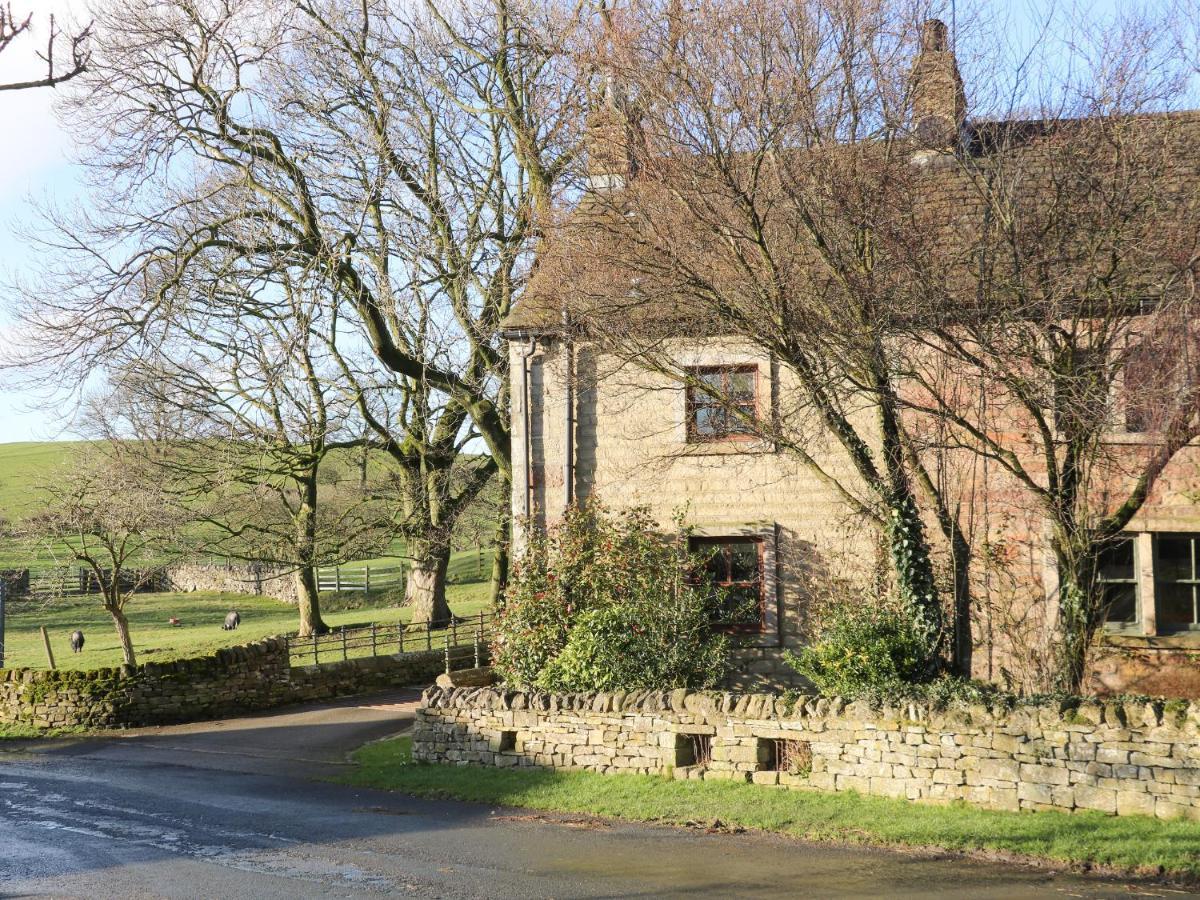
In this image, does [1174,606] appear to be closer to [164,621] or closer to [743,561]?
[743,561]

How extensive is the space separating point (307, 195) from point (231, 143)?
5.91 ft

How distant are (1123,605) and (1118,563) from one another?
0.57m

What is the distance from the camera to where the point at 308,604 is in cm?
3253

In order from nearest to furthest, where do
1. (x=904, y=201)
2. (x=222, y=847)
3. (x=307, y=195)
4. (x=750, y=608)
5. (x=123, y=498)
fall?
1. (x=222, y=847)
2. (x=904, y=201)
3. (x=750, y=608)
4. (x=307, y=195)
5. (x=123, y=498)

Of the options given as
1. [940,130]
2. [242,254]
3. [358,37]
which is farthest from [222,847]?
[358,37]

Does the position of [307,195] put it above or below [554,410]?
above

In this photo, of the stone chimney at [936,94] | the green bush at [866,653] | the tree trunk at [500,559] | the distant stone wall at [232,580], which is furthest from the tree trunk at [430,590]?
the stone chimney at [936,94]

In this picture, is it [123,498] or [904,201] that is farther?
[123,498]

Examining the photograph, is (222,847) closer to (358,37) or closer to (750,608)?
(750,608)

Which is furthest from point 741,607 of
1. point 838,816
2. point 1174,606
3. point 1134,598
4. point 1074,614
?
point 1174,606

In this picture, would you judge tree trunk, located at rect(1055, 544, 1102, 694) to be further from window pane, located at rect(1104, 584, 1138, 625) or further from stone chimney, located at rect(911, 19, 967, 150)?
stone chimney, located at rect(911, 19, 967, 150)

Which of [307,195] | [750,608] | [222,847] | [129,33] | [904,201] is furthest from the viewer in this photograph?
[307,195]

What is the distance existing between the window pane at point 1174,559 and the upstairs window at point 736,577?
5.43 meters

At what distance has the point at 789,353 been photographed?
13.8 m
